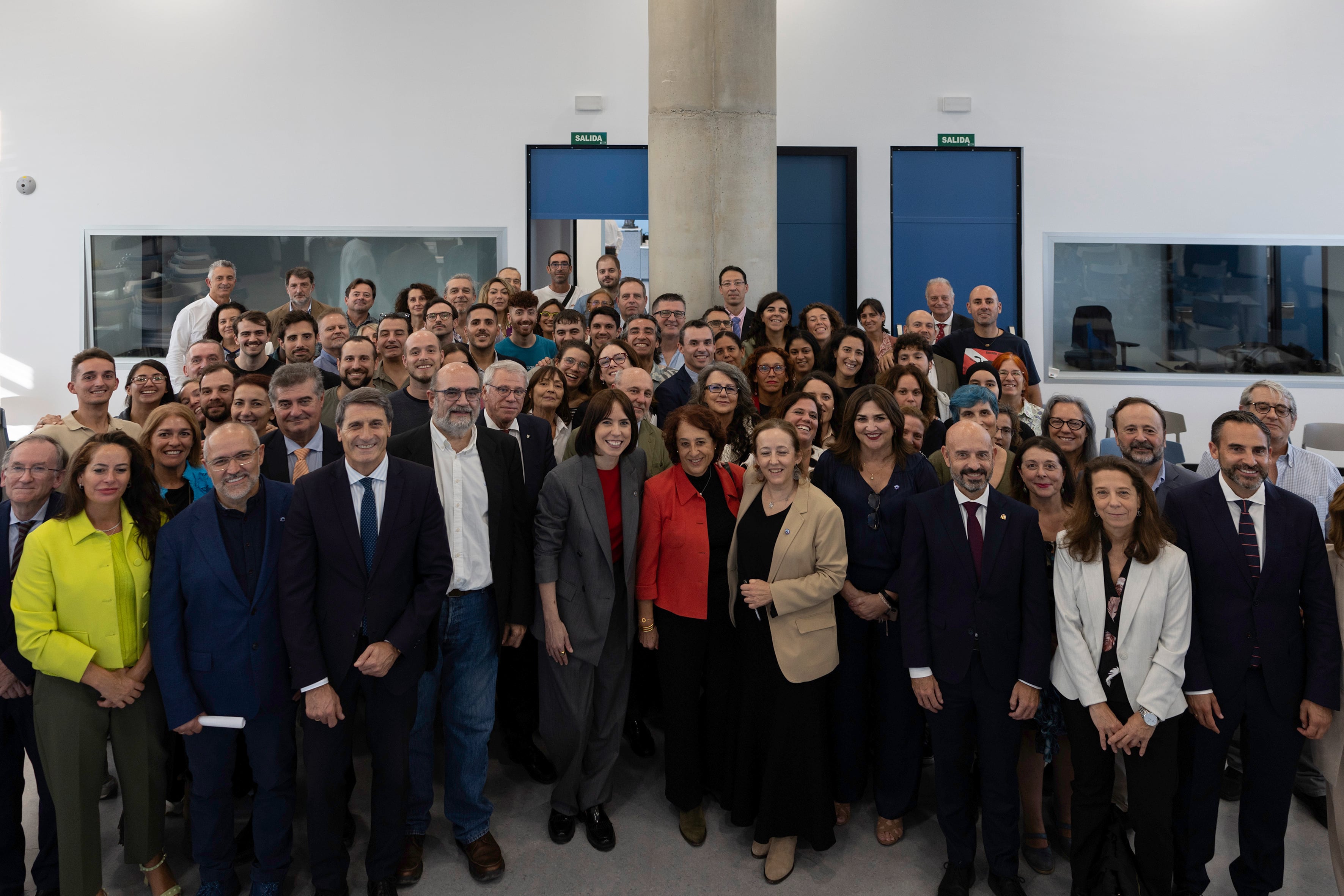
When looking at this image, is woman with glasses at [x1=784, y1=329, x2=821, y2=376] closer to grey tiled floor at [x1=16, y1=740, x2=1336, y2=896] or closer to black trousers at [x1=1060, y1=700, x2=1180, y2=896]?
grey tiled floor at [x1=16, y1=740, x2=1336, y2=896]

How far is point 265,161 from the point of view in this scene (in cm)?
840

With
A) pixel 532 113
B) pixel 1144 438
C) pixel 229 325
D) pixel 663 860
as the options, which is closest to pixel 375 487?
pixel 663 860

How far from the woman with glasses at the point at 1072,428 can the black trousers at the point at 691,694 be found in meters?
1.88

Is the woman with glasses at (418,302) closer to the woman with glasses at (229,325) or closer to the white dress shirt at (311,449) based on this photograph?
the woman with glasses at (229,325)

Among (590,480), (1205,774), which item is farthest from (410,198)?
(1205,774)

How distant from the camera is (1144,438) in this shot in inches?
148

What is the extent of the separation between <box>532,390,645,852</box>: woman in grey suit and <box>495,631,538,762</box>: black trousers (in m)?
0.60

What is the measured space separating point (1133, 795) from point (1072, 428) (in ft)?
5.63

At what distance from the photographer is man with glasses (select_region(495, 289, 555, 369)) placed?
5.70m

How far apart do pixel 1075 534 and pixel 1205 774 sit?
0.97 metres

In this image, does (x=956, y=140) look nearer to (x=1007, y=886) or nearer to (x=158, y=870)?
(x=1007, y=886)

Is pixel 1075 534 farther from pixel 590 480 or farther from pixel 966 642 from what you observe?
pixel 590 480

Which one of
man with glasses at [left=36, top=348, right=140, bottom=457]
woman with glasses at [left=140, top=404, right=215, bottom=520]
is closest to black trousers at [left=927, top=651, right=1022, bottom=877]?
woman with glasses at [left=140, top=404, right=215, bottom=520]

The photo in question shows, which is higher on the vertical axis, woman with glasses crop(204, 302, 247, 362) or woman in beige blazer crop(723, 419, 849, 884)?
woman with glasses crop(204, 302, 247, 362)
